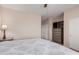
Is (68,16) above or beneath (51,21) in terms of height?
above

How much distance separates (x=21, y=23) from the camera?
184 centimetres

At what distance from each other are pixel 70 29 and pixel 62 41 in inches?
12.6

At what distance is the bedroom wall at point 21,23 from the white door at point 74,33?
2.27 ft

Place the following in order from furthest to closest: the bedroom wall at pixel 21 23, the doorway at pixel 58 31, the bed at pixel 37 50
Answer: the doorway at pixel 58 31 → the bedroom wall at pixel 21 23 → the bed at pixel 37 50

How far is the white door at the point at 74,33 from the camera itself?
6.26ft

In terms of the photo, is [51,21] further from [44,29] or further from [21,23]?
[21,23]

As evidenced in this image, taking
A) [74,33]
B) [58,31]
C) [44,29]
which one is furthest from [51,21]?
[74,33]

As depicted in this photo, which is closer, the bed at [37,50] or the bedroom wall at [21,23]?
the bed at [37,50]

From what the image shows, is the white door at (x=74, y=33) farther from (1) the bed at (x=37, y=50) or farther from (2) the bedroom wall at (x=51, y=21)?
(1) the bed at (x=37, y=50)

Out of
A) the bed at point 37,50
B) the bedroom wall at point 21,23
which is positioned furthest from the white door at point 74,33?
the bed at point 37,50

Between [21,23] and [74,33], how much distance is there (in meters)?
1.06
